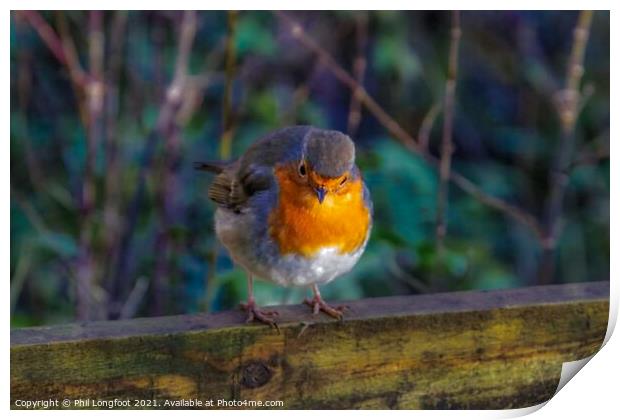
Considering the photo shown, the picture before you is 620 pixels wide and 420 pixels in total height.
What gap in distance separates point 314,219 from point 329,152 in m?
0.12

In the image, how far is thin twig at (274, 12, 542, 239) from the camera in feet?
5.65

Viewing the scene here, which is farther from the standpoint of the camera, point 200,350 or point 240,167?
point 240,167

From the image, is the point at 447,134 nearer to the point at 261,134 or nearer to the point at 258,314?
the point at 261,134

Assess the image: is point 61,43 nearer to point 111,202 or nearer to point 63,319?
point 111,202

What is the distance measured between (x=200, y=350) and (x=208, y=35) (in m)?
0.50

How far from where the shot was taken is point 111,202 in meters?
1.80

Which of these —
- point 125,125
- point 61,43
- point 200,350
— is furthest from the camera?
point 125,125

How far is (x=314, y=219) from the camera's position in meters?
1.58

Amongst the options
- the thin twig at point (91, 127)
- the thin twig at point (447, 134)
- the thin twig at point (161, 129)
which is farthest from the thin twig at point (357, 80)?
the thin twig at point (91, 127)

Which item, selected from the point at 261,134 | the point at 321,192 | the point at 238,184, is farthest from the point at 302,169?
the point at 261,134

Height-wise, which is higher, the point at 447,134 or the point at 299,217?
the point at 447,134

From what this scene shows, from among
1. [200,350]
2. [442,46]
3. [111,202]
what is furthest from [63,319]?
→ [442,46]

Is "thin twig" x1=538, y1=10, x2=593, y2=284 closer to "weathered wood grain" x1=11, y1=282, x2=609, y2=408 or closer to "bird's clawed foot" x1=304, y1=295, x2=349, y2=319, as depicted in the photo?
"weathered wood grain" x1=11, y1=282, x2=609, y2=408

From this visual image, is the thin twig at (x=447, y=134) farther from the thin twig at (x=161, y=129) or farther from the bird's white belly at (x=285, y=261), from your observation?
the thin twig at (x=161, y=129)
